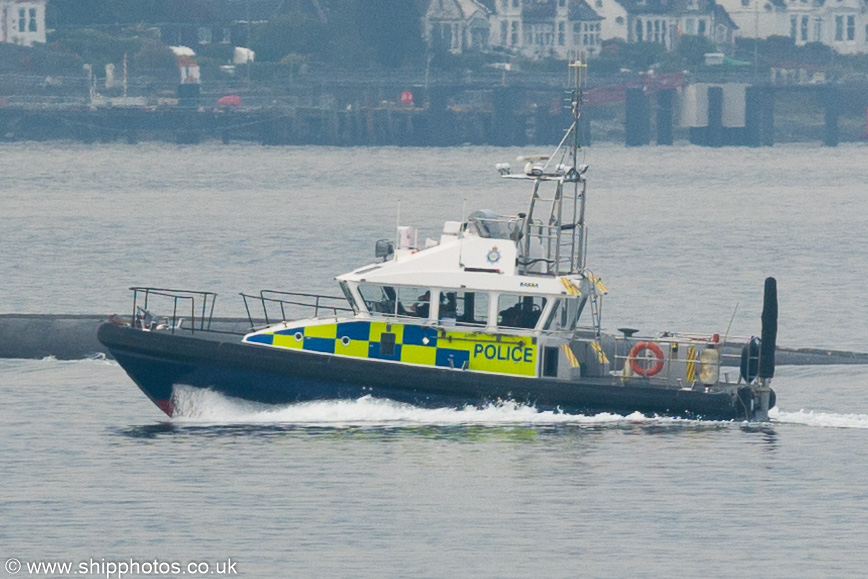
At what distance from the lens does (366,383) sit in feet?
108

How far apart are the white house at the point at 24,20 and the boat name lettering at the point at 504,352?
170 meters

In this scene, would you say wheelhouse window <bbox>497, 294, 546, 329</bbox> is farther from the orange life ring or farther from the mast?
the orange life ring

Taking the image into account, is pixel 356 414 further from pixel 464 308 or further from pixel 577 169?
pixel 577 169

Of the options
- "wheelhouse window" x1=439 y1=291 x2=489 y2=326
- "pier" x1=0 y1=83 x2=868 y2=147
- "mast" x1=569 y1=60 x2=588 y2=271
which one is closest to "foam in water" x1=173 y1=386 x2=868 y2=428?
"wheelhouse window" x1=439 y1=291 x2=489 y2=326

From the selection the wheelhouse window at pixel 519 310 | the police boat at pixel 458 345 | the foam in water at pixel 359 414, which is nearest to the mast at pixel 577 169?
the police boat at pixel 458 345

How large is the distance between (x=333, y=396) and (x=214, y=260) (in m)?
42.0

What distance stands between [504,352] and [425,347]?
1.39 metres

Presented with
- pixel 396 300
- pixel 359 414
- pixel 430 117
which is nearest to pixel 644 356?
pixel 396 300

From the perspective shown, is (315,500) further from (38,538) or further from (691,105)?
(691,105)

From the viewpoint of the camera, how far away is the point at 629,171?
15312 cm

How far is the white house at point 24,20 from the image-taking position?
645 feet

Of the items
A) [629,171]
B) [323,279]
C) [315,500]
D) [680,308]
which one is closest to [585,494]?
[315,500]

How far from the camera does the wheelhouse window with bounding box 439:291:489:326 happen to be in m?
33.1

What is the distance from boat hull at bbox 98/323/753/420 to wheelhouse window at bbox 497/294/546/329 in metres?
0.97
